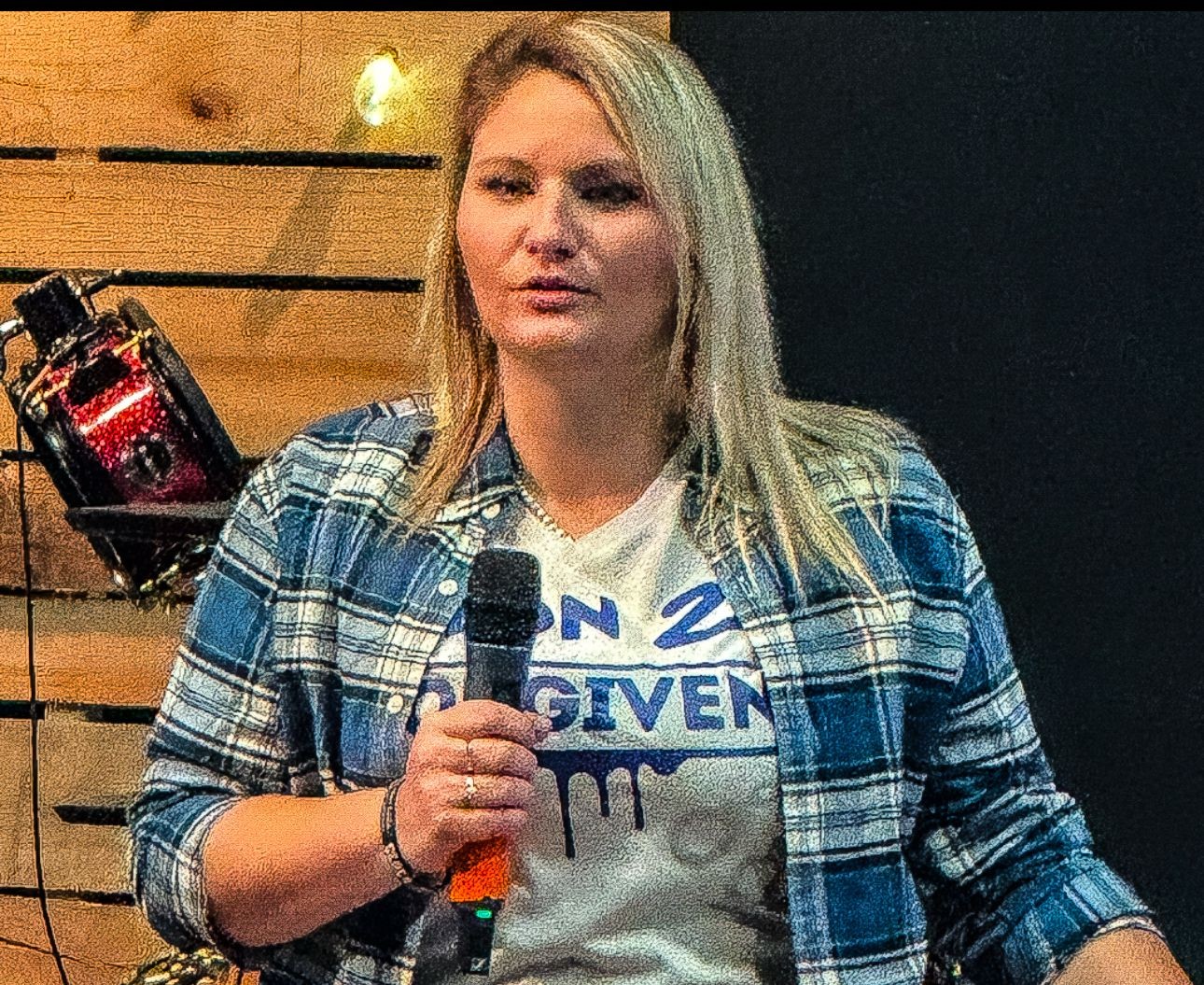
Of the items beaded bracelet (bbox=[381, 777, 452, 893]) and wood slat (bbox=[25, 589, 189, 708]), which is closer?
beaded bracelet (bbox=[381, 777, 452, 893])

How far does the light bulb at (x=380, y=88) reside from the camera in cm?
177

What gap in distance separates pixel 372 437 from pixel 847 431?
415 mm

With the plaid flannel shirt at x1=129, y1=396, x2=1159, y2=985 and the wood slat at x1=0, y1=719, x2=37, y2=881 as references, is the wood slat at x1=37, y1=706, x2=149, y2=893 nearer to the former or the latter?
the wood slat at x1=0, y1=719, x2=37, y2=881

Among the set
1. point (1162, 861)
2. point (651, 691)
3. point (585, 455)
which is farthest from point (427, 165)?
point (1162, 861)

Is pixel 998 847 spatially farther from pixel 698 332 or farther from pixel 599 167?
pixel 599 167

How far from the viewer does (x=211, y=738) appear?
50.8 inches

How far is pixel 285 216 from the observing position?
180 cm

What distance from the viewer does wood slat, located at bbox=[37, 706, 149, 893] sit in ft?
6.10

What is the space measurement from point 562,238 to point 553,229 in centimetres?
1

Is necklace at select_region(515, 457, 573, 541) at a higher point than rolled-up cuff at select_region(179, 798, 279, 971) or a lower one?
higher

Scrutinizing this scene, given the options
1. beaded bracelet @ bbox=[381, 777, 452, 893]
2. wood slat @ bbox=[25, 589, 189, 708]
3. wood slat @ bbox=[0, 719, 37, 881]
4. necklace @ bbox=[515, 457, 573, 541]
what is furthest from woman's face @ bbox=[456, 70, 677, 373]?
wood slat @ bbox=[0, 719, 37, 881]

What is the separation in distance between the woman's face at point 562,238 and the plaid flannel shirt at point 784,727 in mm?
145

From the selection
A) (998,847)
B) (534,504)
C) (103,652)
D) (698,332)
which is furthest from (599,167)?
(103,652)

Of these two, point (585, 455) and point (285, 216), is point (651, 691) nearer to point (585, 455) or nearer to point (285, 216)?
point (585, 455)
